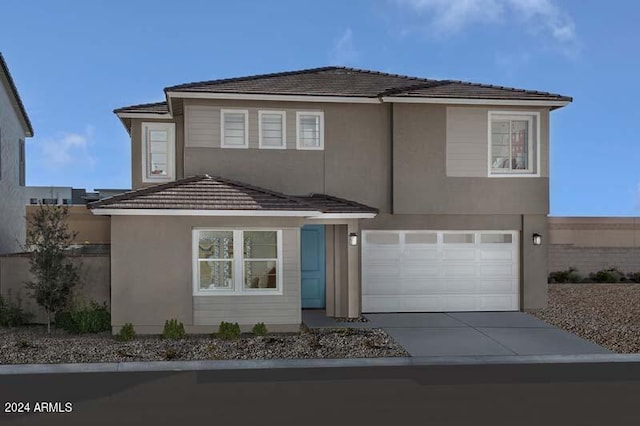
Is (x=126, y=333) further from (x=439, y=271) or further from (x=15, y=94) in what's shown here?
(x=15, y=94)

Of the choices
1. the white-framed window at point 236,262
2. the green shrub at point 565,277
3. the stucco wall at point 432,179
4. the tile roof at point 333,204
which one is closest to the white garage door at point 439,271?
the stucco wall at point 432,179

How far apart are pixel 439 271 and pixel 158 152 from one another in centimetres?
865

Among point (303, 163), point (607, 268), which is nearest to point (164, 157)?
point (303, 163)

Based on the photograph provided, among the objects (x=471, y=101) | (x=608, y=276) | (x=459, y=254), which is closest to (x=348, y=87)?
(x=471, y=101)

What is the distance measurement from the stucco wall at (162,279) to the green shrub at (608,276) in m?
15.5

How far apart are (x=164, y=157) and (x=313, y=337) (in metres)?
7.49

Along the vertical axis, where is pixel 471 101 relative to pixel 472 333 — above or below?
above

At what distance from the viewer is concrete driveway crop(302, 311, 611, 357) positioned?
9.27 m

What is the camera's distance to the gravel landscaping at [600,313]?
33.7ft

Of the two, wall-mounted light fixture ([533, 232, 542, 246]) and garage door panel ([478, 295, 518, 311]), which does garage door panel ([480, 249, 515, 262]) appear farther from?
garage door panel ([478, 295, 518, 311])

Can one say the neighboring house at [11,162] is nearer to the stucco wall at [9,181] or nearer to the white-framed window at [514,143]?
the stucco wall at [9,181]

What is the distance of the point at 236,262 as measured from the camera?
10.7 metres

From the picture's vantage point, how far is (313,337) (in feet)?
33.2

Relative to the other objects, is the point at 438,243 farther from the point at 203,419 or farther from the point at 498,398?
the point at 203,419
